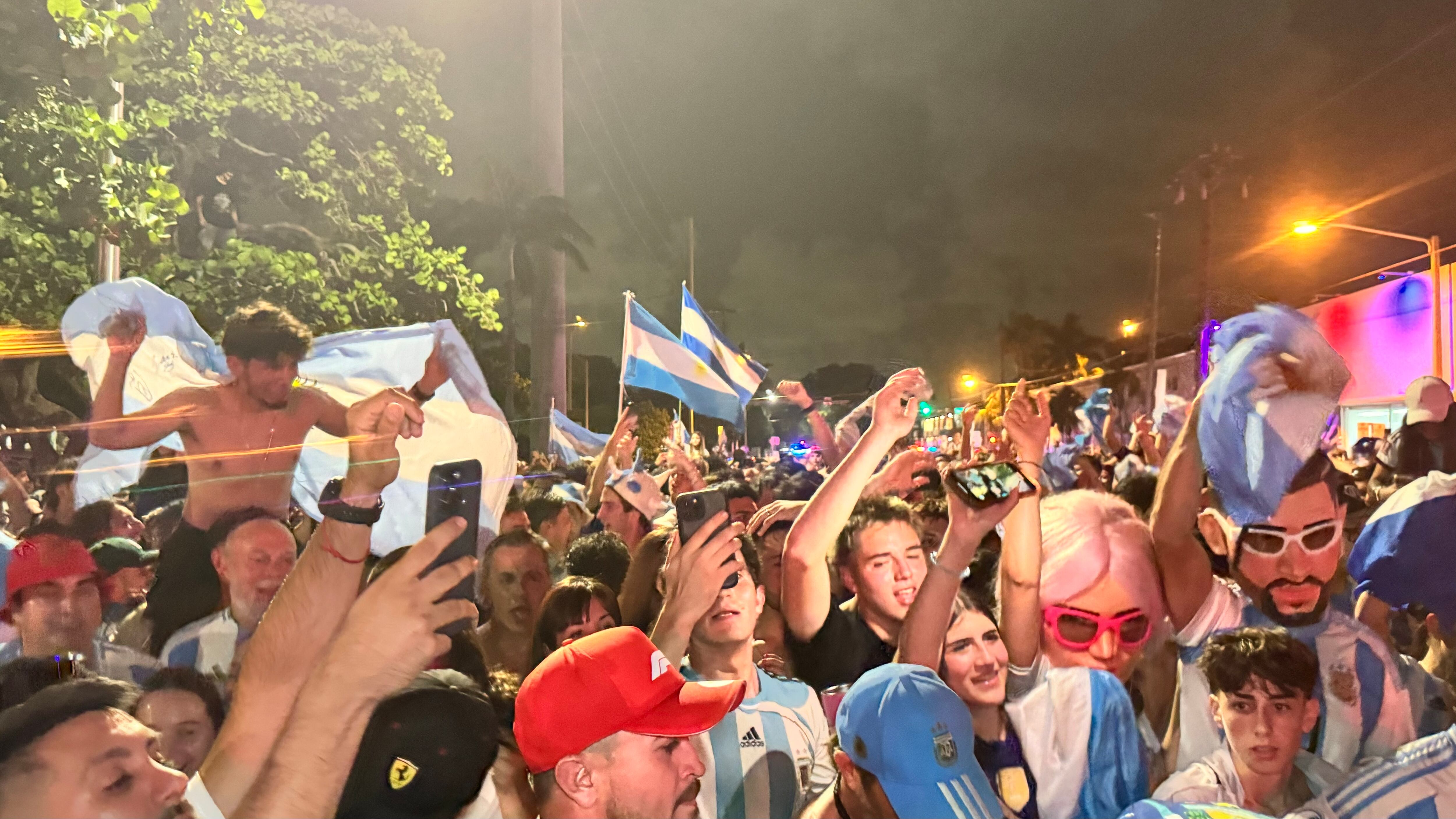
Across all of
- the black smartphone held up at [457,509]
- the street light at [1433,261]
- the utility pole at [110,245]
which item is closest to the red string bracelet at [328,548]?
the black smartphone held up at [457,509]

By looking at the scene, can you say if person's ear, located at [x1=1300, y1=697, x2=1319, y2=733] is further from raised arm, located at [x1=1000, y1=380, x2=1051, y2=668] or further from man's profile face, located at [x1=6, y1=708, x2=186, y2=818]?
man's profile face, located at [x1=6, y1=708, x2=186, y2=818]

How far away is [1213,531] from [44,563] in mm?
3361

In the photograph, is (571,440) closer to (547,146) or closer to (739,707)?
(547,146)

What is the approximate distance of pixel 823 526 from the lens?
2.25 meters

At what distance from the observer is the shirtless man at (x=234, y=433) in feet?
8.08

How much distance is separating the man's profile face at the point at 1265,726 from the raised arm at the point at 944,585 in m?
0.78

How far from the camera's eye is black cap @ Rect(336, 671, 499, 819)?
1.91 metres

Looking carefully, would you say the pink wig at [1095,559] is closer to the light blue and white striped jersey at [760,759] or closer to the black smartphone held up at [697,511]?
the light blue and white striped jersey at [760,759]

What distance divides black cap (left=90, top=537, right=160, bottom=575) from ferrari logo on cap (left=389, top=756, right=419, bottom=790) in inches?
44.1

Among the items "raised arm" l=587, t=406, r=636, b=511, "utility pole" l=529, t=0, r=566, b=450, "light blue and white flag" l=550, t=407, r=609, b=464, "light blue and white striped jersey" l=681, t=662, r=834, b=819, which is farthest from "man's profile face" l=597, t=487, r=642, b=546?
"light blue and white striped jersey" l=681, t=662, r=834, b=819

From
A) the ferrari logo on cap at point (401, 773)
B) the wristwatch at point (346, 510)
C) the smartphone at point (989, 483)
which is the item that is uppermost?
the smartphone at point (989, 483)

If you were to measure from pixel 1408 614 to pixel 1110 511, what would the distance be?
934 millimetres

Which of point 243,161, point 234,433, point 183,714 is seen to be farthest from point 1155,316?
point 243,161

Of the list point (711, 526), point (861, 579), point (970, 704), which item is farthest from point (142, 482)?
point (970, 704)
